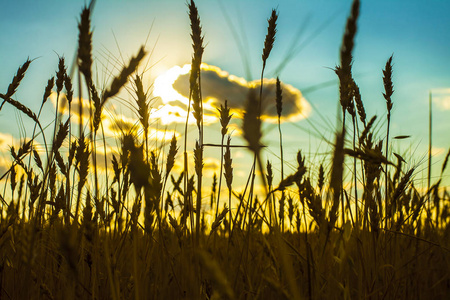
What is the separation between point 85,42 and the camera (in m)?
0.95

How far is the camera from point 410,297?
1.79 metres

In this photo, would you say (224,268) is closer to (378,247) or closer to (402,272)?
(378,247)

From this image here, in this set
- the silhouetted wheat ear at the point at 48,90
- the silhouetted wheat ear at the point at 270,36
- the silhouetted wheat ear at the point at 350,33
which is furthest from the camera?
the silhouetted wheat ear at the point at 48,90

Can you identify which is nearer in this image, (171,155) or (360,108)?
(171,155)

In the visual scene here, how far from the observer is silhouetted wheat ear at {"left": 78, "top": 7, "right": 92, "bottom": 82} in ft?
3.07

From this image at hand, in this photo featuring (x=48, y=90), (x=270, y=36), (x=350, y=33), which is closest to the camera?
(x=350, y=33)

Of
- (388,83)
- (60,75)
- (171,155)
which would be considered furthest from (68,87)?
(388,83)

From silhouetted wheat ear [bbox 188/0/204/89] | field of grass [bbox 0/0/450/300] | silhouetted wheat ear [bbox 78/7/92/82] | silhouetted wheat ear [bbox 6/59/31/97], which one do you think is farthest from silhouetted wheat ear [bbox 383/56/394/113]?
silhouetted wheat ear [bbox 6/59/31/97]

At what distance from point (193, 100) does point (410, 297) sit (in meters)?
1.42

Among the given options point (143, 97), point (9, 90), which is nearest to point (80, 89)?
point (143, 97)

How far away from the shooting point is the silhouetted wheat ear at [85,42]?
3.07ft

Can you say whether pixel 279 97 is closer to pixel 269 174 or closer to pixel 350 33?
pixel 269 174

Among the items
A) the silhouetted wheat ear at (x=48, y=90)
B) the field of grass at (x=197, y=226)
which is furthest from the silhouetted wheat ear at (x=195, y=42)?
the silhouetted wheat ear at (x=48, y=90)

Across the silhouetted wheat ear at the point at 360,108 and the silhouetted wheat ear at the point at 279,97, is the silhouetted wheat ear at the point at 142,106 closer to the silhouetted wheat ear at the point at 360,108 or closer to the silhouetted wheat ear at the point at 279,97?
the silhouetted wheat ear at the point at 279,97
